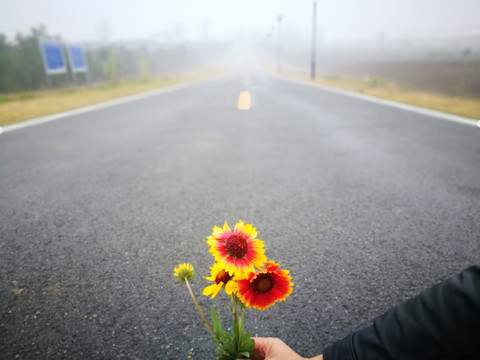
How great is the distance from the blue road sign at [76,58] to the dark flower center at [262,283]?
2075 centimetres

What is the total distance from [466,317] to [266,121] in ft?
23.1

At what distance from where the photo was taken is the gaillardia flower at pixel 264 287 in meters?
0.98

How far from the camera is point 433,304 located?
786mm

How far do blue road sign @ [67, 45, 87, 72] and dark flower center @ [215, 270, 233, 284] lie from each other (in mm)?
20671

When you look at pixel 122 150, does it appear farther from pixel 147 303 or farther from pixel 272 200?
pixel 147 303

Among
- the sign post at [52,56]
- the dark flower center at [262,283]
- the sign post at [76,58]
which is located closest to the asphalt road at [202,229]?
the dark flower center at [262,283]

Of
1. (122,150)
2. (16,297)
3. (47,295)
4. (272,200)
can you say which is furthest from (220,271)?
(122,150)

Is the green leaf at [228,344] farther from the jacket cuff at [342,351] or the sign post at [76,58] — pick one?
the sign post at [76,58]

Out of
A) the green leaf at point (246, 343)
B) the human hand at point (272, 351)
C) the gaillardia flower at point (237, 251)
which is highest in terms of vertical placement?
the gaillardia flower at point (237, 251)

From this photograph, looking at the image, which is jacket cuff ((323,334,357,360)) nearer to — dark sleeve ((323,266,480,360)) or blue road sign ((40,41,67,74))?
dark sleeve ((323,266,480,360))

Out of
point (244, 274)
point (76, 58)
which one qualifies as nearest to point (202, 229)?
point (244, 274)

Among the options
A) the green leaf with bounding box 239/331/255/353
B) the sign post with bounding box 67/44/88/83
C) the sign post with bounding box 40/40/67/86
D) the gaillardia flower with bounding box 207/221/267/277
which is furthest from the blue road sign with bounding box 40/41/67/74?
the green leaf with bounding box 239/331/255/353

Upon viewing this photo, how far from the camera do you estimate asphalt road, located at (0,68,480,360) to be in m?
1.52

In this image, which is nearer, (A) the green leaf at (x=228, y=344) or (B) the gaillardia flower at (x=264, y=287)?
(B) the gaillardia flower at (x=264, y=287)
